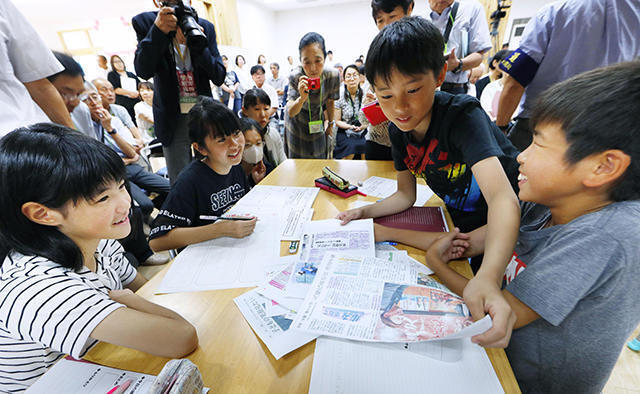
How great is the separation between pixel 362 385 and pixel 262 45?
8121 mm

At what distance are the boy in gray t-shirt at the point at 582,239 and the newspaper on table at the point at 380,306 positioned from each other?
131 mm

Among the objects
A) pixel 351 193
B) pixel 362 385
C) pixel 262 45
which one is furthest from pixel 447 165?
pixel 262 45

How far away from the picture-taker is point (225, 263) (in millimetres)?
787

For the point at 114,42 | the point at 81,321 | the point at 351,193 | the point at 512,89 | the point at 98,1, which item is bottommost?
the point at 351,193

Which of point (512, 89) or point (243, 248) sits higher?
point (512, 89)

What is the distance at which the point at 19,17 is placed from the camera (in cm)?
96

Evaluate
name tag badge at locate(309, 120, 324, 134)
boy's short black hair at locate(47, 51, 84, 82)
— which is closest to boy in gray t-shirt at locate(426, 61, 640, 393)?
name tag badge at locate(309, 120, 324, 134)

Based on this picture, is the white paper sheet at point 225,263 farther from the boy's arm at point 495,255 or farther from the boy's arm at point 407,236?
the boy's arm at point 495,255

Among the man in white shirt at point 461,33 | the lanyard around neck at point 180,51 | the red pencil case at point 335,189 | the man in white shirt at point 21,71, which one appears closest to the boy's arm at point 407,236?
the red pencil case at point 335,189

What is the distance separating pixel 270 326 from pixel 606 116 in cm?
74

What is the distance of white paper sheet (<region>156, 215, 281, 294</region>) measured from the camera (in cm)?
71

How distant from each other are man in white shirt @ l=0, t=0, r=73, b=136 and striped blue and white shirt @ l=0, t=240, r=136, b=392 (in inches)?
27.0

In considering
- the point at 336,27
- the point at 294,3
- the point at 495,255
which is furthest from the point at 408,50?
the point at 294,3

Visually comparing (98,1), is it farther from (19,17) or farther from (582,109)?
(582,109)
